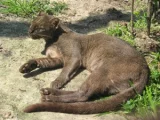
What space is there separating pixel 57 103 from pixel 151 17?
8.76 ft

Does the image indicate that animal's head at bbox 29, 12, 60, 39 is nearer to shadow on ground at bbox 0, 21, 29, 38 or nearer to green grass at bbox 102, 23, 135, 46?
shadow on ground at bbox 0, 21, 29, 38

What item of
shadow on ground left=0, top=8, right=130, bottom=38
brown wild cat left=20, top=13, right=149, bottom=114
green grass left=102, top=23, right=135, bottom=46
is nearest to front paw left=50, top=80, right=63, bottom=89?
brown wild cat left=20, top=13, right=149, bottom=114

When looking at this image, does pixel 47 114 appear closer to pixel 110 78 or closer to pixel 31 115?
pixel 31 115

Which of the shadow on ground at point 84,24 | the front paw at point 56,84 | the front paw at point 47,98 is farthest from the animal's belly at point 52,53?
the front paw at point 47,98

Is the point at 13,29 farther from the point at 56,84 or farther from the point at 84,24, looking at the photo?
the point at 56,84

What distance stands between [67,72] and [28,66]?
511 mm

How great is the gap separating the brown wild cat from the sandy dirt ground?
0.10 m

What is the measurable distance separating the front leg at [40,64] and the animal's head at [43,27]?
43 centimetres

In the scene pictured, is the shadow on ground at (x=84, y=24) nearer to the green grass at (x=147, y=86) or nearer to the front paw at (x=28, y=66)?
the green grass at (x=147, y=86)

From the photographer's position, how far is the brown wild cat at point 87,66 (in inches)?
166

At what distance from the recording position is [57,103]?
4.15 metres

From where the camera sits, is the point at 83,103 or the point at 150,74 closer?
the point at 83,103

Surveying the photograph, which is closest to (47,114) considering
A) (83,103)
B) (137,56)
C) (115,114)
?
(83,103)

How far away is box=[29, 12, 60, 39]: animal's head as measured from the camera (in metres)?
5.30
